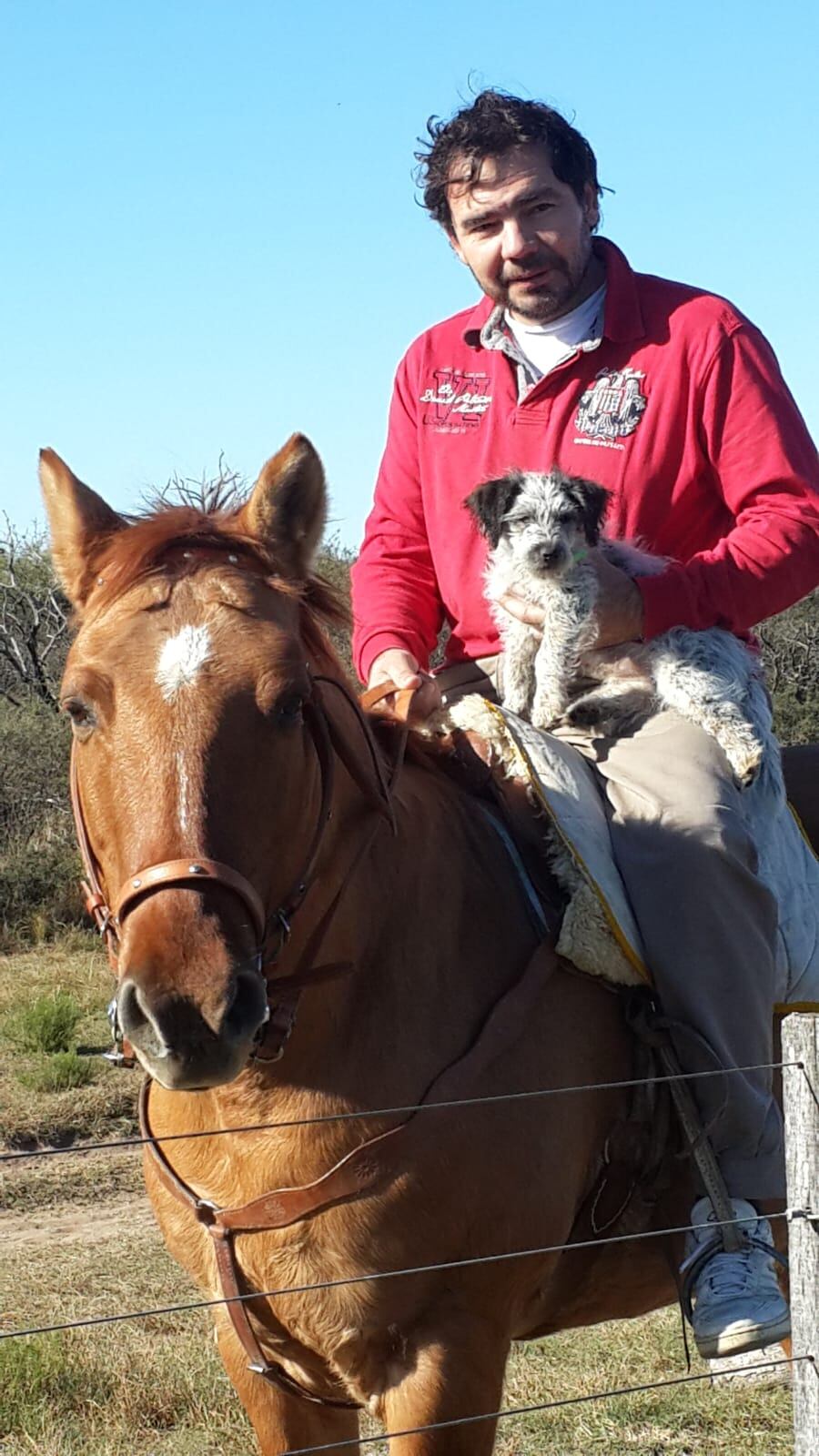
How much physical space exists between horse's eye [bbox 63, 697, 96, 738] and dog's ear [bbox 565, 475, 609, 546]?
1.76 metres

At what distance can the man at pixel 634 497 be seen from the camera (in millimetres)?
3377

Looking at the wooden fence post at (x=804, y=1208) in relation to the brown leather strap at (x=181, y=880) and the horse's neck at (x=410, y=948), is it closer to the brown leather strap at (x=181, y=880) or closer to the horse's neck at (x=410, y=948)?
the horse's neck at (x=410, y=948)

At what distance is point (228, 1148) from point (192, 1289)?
12.1ft

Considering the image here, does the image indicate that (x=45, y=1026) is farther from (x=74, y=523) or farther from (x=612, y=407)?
(x=74, y=523)

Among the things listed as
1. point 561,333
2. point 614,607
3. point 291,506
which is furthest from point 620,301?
point 291,506

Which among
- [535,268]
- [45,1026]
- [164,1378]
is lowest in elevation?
[45,1026]

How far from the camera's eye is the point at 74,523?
2.95 m

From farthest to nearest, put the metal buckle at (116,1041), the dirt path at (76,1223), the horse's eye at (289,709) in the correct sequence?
the dirt path at (76,1223) → the horse's eye at (289,709) → the metal buckle at (116,1041)

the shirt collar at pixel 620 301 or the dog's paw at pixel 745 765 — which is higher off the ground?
the shirt collar at pixel 620 301

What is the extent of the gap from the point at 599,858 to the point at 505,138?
2.07 meters

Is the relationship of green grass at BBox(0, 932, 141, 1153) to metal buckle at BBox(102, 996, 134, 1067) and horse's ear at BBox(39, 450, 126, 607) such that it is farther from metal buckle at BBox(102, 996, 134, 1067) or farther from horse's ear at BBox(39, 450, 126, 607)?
horse's ear at BBox(39, 450, 126, 607)

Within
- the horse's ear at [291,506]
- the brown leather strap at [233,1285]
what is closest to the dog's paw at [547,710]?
the horse's ear at [291,506]

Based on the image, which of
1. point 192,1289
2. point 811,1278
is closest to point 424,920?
point 811,1278

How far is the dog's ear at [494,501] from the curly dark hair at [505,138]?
0.86 meters
